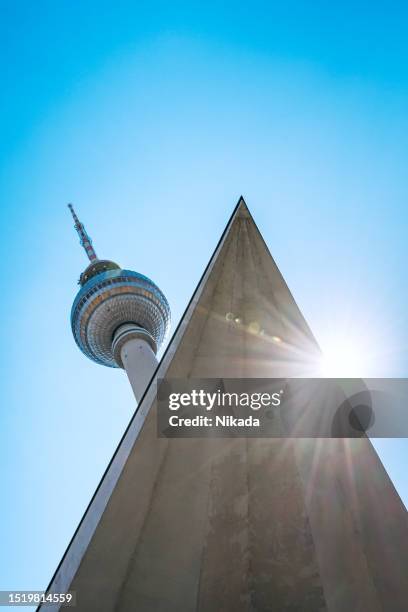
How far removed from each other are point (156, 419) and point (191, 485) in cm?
103

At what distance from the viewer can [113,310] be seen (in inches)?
1361

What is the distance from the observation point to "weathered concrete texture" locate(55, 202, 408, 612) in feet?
14.0

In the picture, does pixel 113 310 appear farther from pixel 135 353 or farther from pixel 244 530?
pixel 244 530

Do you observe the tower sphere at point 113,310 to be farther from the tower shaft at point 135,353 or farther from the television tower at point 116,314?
the tower shaft at point 135,353

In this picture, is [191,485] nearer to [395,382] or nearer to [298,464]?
[298,464]

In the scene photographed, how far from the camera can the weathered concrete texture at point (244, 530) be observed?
428cm

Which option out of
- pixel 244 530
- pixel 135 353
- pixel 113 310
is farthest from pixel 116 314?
pixel 244 530

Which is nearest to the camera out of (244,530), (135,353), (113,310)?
(244,530)

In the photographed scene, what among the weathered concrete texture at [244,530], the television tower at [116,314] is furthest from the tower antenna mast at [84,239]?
the weathered concrete texture at [244,530]

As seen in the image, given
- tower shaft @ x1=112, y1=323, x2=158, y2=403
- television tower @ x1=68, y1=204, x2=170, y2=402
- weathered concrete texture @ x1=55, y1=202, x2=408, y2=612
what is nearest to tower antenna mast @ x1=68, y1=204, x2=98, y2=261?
television tower @ x1=68, y1=204, x2=170, y2=402

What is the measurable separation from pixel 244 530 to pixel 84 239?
45.7 metres

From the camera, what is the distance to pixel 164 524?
4656mm

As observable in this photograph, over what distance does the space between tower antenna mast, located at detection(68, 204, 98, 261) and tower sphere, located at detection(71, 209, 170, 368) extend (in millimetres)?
8914

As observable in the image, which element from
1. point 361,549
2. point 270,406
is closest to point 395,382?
point 270,406
